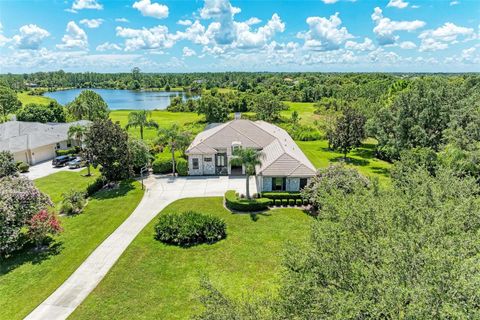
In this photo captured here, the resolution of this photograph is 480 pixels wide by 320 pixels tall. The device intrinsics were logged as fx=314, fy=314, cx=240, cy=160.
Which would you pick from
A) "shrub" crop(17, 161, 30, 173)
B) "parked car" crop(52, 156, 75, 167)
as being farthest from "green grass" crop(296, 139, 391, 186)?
"shrub" crop(17, 161, 30, 173)

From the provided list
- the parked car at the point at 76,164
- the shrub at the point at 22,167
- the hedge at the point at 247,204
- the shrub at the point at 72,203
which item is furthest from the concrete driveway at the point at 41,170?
the hedge at the point at 247,204

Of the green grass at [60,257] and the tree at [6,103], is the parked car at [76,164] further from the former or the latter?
the tree at [6,103]

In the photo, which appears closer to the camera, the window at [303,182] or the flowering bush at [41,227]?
the flowering bush at [41,227]

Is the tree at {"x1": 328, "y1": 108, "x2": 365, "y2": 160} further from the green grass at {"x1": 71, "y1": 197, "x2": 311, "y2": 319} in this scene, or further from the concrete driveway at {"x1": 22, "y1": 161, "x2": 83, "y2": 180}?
the concrete driveway at {"x1": 22, "y1": 161, "x2": 83, "y2": 180}

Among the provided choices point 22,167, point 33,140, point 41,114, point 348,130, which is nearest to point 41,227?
point 22,167

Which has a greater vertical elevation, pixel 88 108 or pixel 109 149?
pixel 88 108

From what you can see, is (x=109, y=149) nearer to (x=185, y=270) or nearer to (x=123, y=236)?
(x=123, y=236)

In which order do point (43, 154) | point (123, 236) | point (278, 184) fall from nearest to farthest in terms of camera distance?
point (123, 236) < point (278, 184) < point (43, 154)
